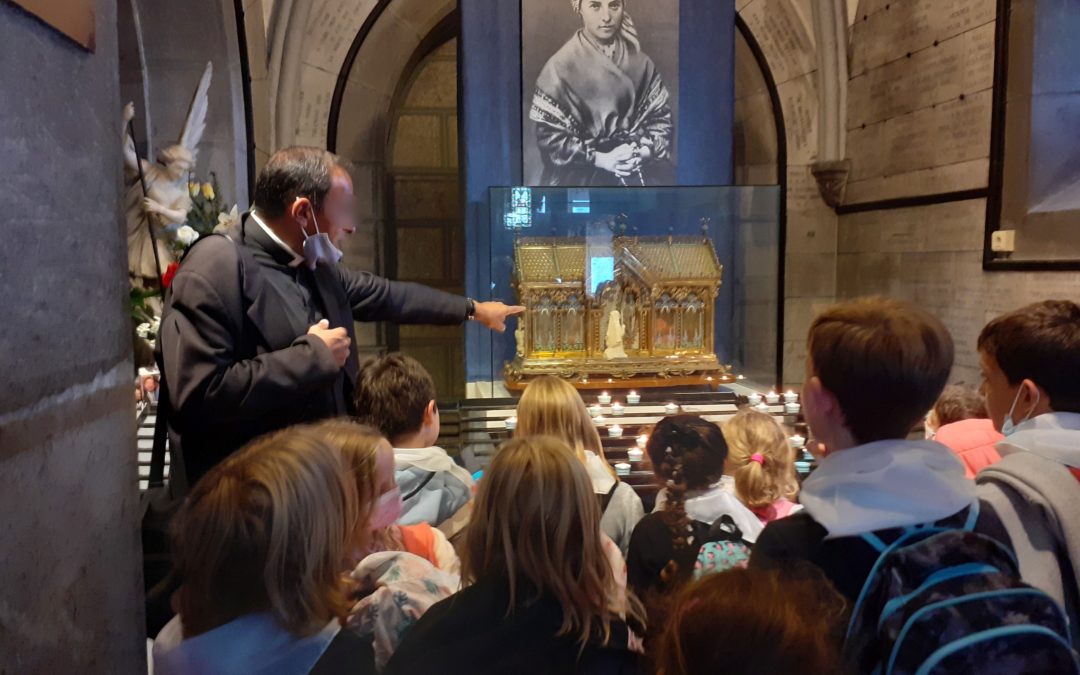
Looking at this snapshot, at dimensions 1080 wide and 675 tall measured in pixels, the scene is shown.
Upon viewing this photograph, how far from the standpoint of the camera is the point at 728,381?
6.30 meters

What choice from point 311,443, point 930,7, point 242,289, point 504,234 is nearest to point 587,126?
point 504,234

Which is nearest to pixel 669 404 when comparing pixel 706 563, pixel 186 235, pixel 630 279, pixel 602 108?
pixel 630 279

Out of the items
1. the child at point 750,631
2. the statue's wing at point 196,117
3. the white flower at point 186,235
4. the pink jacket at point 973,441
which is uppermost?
the statue's wing at point 196,117

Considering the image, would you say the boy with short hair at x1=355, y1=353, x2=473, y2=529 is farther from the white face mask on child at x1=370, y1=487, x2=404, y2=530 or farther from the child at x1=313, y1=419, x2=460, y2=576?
the white face mask on child at x1=370, y1=487, x2=404, y2=530

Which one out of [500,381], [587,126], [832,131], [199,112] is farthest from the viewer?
[832,131]

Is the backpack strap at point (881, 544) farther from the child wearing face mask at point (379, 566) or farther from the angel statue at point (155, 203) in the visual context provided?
the angel statue at point (155, 203)

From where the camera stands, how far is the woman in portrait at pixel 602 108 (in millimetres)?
7312

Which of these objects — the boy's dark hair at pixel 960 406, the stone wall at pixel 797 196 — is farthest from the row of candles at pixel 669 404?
the stone wall at pixel 797 196

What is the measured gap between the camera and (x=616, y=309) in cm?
629

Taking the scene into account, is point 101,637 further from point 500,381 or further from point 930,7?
point 930,7

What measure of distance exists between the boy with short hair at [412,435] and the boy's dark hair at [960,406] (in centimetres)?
190

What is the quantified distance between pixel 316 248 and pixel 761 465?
1.50m

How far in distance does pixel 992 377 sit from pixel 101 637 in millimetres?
2048

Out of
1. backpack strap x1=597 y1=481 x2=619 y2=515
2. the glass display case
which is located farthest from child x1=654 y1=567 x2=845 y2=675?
the glass display case
